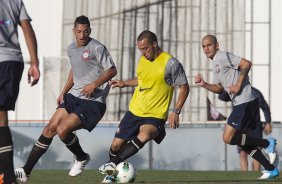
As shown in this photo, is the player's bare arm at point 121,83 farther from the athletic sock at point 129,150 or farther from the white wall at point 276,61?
the white wall at point 276,61

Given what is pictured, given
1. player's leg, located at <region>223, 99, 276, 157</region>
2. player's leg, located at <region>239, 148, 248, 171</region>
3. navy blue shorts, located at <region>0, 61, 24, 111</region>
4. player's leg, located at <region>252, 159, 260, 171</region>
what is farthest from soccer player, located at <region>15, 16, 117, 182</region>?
player's leg, located at <region>252, 159, 260, 171</region>

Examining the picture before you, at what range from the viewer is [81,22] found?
1375 centimetres

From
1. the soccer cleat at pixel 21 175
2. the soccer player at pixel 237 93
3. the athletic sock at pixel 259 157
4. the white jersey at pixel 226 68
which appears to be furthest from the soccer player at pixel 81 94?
the athletic sock at pixel 259 157

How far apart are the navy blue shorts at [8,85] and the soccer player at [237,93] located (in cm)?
501

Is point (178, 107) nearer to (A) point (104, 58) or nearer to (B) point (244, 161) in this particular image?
(A) point (104, 58)

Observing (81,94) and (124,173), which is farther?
(81,94)

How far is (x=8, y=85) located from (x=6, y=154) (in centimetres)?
60

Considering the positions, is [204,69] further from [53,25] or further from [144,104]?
[144,104]

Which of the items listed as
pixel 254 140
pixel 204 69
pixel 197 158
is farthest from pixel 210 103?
pixel 254 140

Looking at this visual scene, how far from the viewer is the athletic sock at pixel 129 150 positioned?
1317 cm

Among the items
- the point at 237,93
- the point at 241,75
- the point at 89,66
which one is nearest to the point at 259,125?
the point at 237,93

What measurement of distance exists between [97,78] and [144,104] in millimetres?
733

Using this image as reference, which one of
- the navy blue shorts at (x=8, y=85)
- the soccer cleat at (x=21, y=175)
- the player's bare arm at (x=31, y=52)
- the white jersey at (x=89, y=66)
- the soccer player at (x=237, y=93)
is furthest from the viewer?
the soccer player at (x=237, y=93)

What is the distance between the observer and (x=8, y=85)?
9836 millimetres
